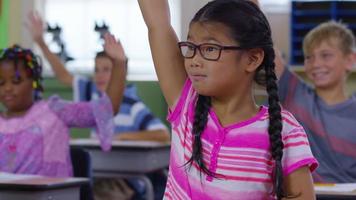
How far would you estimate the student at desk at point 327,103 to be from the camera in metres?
3.24

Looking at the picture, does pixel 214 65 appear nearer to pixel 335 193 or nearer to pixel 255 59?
pixel 255 59

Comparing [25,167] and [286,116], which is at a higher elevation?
[286,116]

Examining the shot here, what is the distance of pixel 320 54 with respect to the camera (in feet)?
11.4

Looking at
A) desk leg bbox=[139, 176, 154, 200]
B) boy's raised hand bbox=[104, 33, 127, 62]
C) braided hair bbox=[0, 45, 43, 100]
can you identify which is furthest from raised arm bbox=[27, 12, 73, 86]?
boy's raised hand bbox=[104, 33, 127, 62]

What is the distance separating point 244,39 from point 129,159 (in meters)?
3.24

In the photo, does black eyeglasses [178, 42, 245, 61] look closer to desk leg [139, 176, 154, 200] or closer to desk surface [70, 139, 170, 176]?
desk surface [70, 139, 170, 176]

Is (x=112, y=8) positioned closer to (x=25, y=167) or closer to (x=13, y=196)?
(x=25, y=167)

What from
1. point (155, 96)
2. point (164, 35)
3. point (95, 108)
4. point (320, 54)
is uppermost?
point (164, 35)

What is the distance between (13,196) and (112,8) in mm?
3974

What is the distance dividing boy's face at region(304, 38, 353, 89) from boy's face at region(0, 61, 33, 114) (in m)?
1.29

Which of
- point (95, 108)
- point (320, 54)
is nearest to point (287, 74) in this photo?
point (320, 54)

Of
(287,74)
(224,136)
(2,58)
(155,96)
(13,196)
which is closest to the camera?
(224,136)

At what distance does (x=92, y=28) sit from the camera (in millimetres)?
6562

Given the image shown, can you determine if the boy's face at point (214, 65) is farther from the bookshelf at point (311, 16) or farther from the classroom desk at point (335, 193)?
the bookshelf at point (311, 16)
